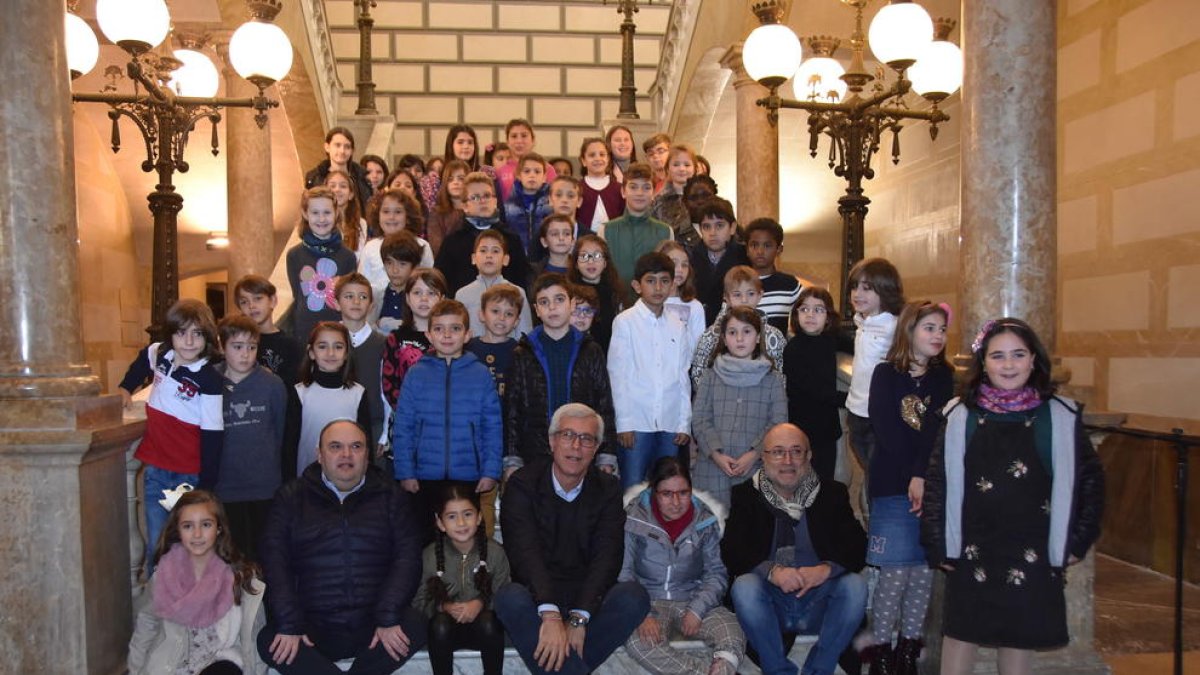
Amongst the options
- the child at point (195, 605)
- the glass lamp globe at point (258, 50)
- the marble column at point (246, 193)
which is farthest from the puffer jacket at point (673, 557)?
the marble column at point (246, 193)

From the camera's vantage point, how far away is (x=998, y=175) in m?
4.65

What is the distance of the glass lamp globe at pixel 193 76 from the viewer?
7141mm

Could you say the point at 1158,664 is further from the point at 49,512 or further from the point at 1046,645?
the point at 49,512

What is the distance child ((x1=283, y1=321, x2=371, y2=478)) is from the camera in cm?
497

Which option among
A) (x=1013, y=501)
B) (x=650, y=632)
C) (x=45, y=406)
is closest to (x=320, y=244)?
(x=45, y=406)

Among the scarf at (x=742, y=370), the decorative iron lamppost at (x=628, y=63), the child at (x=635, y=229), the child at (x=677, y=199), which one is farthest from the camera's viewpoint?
the decorative iron lamppost at (x=628, y=63)

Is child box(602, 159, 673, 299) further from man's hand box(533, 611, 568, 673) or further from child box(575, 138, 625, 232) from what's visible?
man's hand box(533, 611, 568, 673)

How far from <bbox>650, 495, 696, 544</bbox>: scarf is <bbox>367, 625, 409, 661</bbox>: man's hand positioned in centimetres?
128

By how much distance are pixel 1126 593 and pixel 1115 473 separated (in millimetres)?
1360

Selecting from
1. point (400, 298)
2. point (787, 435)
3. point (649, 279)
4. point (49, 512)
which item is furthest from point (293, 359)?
point (787, 435)

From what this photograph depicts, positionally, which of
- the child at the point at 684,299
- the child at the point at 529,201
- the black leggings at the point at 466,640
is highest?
the child at the point at 529,201

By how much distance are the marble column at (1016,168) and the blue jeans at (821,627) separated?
128 centimetres

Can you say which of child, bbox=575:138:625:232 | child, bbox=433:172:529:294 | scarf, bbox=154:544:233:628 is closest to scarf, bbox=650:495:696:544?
scarf, bbox=154:544:233:628

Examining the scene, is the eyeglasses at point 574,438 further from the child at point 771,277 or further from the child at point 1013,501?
the child at point 771,277
